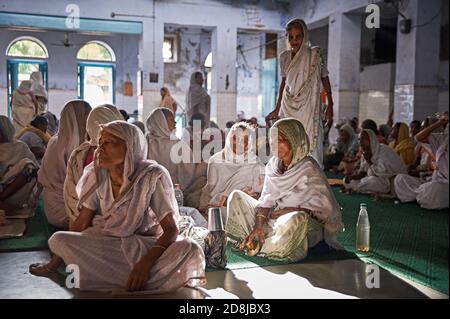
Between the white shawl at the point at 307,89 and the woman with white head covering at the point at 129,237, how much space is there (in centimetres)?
260

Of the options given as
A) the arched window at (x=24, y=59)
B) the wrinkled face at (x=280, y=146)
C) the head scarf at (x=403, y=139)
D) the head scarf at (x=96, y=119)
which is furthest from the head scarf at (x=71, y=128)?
the arched window at (x=24, y=59)

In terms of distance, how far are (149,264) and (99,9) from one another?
398 inches

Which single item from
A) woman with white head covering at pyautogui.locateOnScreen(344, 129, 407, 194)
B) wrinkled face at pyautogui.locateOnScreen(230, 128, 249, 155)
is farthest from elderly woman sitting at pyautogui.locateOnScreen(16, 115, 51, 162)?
woman with white head covering at pyautogui.locateOnScreen(344, 129, 407, 194)

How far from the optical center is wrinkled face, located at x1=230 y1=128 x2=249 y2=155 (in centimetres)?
499

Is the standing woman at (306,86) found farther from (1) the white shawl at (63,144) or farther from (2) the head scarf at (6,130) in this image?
(2) the head scarf at (6,130)

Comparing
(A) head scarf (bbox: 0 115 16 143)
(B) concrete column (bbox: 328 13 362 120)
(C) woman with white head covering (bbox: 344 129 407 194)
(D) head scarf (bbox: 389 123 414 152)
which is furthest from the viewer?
(B) concrete column (bbox: 328 13 362 120)

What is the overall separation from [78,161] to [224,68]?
911 centimetres

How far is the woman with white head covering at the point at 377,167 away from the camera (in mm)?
6645

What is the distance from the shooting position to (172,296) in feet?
9.31

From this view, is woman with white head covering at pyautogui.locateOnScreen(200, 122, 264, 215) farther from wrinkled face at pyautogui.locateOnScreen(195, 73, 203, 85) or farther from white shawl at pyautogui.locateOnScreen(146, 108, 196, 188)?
wrinkled face at pyautogui.locateOnScreen(195, 73, 203, 85)

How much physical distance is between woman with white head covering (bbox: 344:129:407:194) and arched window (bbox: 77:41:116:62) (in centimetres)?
1088

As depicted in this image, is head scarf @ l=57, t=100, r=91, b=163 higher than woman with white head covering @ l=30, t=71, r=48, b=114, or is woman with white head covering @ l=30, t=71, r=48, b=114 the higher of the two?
woman with white head covering @ l=30, t=71, r=48, b=114

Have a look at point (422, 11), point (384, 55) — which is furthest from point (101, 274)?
point (384, 55)

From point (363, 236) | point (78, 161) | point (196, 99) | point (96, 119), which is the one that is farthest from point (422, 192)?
point (196, 99)
